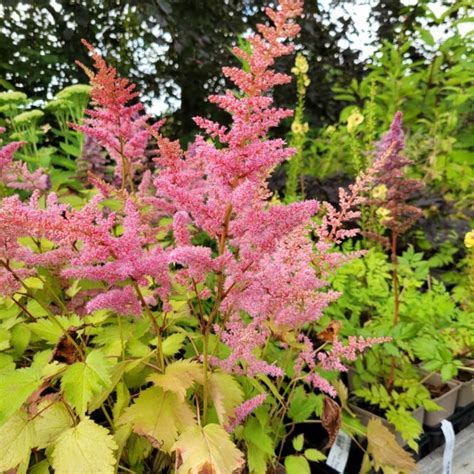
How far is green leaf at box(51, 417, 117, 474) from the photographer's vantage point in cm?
86

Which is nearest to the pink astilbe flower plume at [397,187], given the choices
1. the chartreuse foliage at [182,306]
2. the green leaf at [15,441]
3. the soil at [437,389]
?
the chartreuse foliage at [182,306]

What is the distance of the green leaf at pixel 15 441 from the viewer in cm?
91

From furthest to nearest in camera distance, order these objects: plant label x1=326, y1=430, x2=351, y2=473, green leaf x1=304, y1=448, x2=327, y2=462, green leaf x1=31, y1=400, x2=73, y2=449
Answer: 1. plant label x1=326, y1=430, x2=351, y2=473
2. green leaf x1=304, y1=448, x2=327, y2=462
3. green leaf x1=31, y1=400, x2=73, y2=449

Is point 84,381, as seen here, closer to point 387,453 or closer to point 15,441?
point 15,441

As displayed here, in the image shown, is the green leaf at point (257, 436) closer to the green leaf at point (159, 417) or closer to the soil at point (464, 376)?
the green leaf at point (159, 417)

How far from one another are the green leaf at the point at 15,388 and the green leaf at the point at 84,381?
0.22 feet

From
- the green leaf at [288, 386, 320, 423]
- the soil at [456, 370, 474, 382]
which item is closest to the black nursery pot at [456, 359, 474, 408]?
the soil at [456, 370, 474, 382]

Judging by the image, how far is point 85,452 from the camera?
2.90 ft

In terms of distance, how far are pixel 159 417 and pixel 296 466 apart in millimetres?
467

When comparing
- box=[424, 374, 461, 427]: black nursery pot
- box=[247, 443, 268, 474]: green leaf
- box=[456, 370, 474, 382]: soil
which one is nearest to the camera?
box=[247, 443, 268, 474]: green leaf

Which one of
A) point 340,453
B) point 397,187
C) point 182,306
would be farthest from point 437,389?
point 182,306

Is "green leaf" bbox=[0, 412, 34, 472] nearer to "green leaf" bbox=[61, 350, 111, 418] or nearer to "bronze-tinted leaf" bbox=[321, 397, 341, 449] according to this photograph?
"green leaf" bbox=[61, 350, 111, 418]

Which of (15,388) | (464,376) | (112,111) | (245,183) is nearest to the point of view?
(245,183)

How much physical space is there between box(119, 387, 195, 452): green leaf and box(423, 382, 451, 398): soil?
1.33 meters
